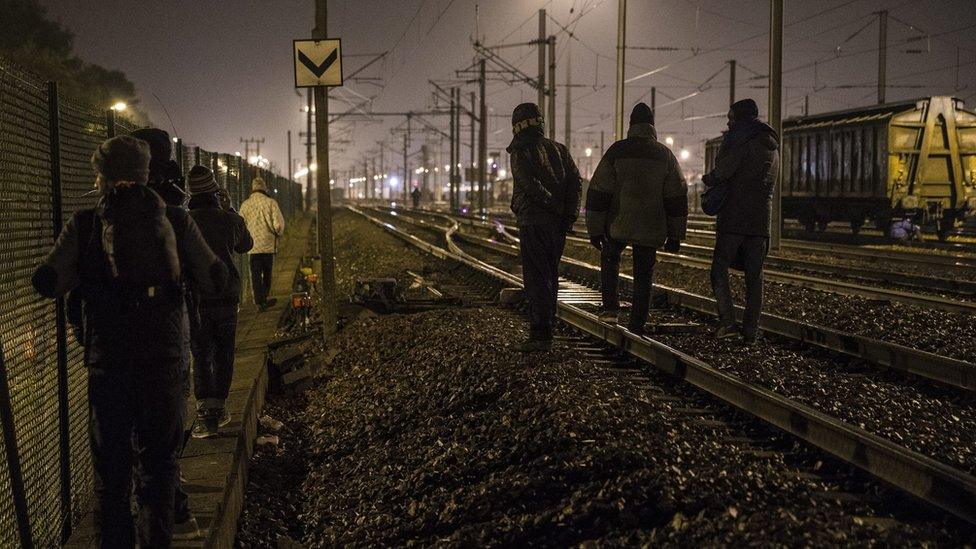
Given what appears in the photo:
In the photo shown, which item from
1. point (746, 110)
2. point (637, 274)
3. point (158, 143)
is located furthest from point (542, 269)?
point (158, 143)

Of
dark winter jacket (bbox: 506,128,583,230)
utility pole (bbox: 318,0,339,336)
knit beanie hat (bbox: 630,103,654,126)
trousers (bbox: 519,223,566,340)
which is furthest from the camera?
utility pole (bbox: 318,0,339,336)

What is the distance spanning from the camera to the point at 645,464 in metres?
4.20

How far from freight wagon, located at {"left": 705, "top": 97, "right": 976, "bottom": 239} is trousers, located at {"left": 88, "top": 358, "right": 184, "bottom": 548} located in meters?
22.8

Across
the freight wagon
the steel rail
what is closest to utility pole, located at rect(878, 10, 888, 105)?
the freight wagon

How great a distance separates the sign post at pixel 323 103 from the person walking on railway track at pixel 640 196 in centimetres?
393

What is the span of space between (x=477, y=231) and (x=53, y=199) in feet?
85.0

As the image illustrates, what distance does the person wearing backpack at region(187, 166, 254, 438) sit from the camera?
5680 mm

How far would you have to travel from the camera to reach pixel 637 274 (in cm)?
727

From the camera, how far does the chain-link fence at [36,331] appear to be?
3891mm

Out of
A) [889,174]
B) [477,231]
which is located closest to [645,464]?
[889,174]

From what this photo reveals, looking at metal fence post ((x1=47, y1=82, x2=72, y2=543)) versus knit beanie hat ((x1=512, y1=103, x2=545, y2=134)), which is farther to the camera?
knit beanie hat ((x1=512, y1=103, x2=545, y2=134))

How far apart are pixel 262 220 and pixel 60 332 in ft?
24.0

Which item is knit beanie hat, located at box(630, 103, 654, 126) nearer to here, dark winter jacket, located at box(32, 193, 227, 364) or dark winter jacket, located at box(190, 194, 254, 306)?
dark winter jacket, located at box(190, 194, 254, 306)

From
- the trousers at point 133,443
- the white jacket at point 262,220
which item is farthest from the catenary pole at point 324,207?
the trousers at point 133,443
